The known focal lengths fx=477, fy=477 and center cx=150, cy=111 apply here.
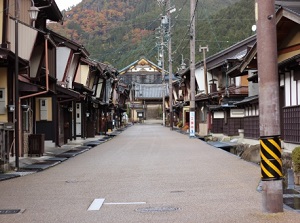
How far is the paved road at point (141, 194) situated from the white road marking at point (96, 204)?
0.10m

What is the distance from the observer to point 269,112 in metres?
8.55

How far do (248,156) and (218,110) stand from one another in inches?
800

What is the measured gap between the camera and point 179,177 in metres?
14.4

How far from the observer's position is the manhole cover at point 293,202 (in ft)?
29.9

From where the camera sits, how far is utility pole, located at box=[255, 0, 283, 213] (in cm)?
842

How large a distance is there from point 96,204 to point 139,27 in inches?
3495

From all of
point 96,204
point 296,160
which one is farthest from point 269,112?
point 96,204

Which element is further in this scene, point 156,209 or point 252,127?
point 252,127

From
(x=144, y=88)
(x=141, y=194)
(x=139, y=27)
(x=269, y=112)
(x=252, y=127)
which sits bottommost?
(x=141, y=194)

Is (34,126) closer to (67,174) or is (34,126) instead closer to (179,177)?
(67,174)

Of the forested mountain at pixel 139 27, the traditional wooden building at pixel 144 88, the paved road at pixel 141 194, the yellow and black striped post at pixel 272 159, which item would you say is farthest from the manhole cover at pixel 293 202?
the traditional wooden building at pixel 144 88

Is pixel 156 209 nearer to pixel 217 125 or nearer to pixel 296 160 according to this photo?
pixel 296 160

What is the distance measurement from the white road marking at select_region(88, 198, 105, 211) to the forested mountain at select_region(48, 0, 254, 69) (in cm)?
4865

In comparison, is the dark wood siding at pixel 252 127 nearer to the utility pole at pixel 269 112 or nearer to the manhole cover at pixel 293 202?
the manhole cover at pixel 293 202
